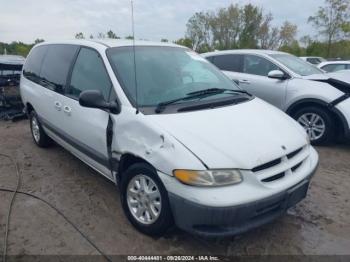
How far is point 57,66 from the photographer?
461cm

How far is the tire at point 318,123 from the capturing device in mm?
5596

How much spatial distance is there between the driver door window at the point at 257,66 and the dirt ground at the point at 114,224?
244cm

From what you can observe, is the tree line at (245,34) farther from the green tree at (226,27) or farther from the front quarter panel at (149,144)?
the front quarter panel at (149,144)

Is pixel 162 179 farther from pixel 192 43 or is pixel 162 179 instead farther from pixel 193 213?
pixel 192 43

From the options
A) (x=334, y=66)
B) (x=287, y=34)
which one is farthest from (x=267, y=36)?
(x=334, y=66)

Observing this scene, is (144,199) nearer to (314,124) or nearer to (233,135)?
(233,135)

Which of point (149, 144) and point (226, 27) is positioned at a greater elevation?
point (226, 27)

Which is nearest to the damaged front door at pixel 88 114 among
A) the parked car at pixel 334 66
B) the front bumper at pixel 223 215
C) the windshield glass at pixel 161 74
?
the windshield glass at pixel 161 74

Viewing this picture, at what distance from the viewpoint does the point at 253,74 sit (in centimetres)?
674

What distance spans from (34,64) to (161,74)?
285 centimetres

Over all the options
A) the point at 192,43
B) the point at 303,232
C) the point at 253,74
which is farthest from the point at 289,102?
the point at 192,43

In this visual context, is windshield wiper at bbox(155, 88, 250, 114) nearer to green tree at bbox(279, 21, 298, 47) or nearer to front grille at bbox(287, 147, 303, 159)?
front grille at bbox(287, 147, 303, 159)

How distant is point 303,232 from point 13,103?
283 inches

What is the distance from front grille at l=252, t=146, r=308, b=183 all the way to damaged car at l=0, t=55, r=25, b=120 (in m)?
6.70
